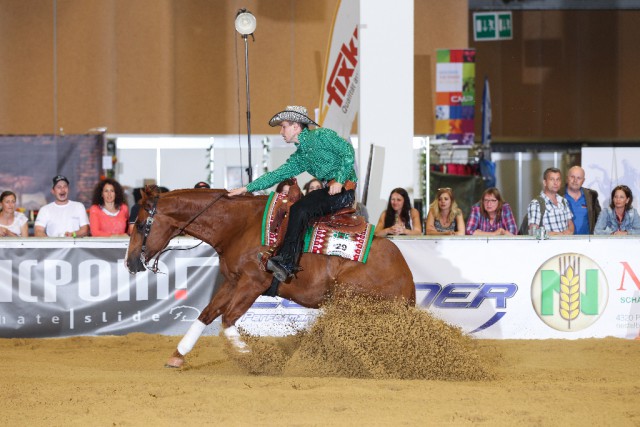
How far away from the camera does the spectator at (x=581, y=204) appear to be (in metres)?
11.6

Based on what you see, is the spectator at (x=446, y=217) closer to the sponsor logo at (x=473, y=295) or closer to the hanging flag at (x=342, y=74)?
the sponsor logo at (x=473, y=295)

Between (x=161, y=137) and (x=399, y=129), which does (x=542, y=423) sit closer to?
(x=399, y=129)

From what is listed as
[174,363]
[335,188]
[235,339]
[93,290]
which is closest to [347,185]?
[335,188]

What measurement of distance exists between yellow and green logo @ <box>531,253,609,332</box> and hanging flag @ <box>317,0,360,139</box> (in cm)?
330

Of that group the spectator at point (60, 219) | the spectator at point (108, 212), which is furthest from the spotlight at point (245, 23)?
the spectator at point (60, 219)

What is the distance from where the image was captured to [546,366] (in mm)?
8617

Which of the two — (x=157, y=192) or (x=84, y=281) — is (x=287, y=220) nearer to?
(x=157, y=192)

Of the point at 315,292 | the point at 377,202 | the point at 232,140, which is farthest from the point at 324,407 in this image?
the point at 232,140

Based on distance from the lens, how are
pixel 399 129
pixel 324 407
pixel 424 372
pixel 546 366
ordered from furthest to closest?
pixel 399 129, pixel 546 366, pixel 424 372, pixel 324 407

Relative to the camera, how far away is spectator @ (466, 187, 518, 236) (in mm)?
11188

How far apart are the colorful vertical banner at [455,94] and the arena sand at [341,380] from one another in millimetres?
7789

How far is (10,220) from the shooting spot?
11.4 metres

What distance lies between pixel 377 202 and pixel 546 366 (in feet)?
13.4

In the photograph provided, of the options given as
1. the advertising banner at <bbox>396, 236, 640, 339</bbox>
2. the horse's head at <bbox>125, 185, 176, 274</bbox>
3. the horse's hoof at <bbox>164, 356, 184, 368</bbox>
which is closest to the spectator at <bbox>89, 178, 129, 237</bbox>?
the horse's head at <bbox>125, 185, 176, 274</bbox>
